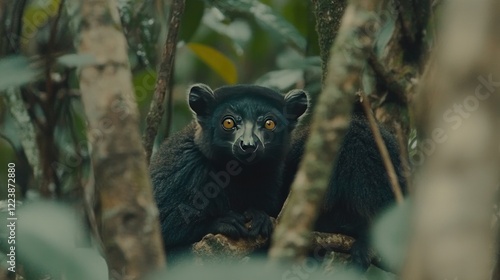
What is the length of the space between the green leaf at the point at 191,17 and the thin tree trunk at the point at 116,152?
459 centimetres

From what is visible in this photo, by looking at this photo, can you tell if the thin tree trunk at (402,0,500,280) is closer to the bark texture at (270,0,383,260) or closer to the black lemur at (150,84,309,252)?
the bark texture at (270,0,383,260)

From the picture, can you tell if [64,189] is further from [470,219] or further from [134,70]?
[470,219]

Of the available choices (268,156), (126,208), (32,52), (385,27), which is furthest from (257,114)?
(126,208)

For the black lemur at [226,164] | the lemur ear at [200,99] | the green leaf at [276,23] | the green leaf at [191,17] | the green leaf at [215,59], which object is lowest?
the black lemur at [226,164]

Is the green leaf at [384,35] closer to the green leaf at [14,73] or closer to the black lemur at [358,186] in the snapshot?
the black lemur at [358,186]

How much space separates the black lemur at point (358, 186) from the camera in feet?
20.8

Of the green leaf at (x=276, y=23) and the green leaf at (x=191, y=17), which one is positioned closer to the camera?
the green leaf at (x=191, y=17)

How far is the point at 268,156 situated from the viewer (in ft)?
22.2

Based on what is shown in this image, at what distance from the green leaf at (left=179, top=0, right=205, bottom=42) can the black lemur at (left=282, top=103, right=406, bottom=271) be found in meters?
2.06

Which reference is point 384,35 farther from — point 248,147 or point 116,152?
point 116,152

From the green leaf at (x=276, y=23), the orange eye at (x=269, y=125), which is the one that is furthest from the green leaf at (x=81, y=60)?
the green leaf at (x=276, y=23)

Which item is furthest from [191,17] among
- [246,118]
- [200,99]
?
A: [246,118]

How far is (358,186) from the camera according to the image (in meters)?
6.39

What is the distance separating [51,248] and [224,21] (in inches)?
236
